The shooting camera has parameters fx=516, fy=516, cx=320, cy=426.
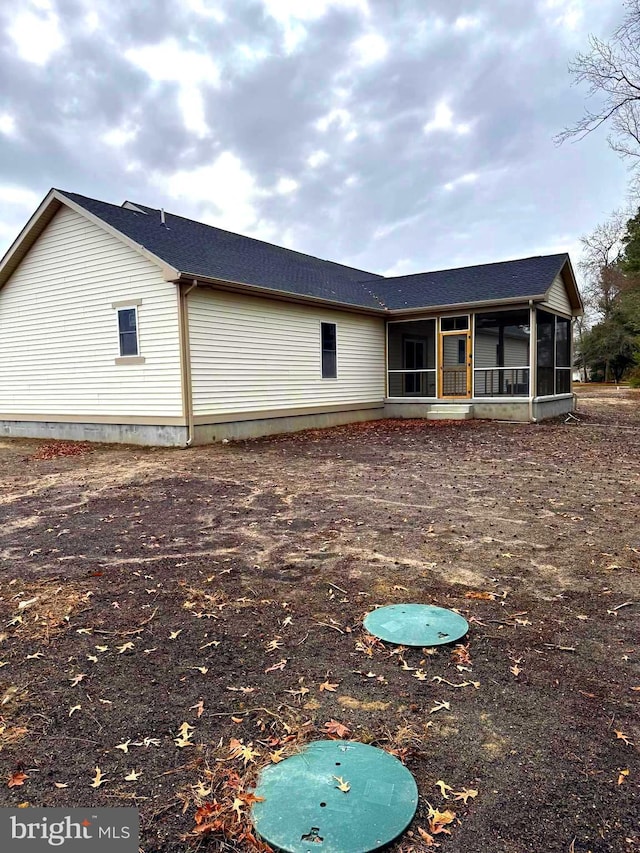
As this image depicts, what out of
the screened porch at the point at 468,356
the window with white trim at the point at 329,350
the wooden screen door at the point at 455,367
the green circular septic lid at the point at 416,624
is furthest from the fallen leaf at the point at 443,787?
the wooden screen door at the point at 455,367

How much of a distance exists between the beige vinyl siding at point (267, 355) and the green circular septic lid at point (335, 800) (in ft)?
31.8

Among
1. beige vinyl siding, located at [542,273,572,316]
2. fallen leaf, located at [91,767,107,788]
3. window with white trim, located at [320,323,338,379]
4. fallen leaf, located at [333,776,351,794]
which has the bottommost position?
fallen leaf, located at [333,776,351,794]

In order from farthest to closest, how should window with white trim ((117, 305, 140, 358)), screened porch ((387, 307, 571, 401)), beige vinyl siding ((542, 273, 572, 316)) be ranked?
1. screened porch ((387, 307, 571, 401))
2. beige vinyl siding ((542, 273, 572, 316))
3. window with white trim ((117, 305, 140, 358))

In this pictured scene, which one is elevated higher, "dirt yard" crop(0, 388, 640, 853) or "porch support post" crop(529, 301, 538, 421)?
"porch support post" crop(529, 301, 538, 421)

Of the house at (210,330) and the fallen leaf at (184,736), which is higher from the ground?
the house at (210,330)

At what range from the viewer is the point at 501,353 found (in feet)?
60.4

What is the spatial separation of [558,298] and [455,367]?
3.94 meters

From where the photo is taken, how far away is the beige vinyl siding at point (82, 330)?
1135cm

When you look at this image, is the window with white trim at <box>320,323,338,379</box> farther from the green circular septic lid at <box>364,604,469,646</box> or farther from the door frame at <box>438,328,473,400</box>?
the green circular septic lid at <box>364,604,469,646</box>

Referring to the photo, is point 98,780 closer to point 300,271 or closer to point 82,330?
point 82,330

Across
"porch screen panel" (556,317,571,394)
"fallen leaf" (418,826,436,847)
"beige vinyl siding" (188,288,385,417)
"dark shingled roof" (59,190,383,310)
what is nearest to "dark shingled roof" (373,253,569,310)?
"dark shingled roof" (59,190,383,310)

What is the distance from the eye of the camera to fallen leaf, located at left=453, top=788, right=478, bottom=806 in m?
1.91

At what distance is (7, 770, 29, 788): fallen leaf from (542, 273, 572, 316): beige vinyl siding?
15.8 metres

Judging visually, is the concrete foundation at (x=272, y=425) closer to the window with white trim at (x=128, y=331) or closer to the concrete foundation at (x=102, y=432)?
the concrete foundation at (x=102, y=432)
